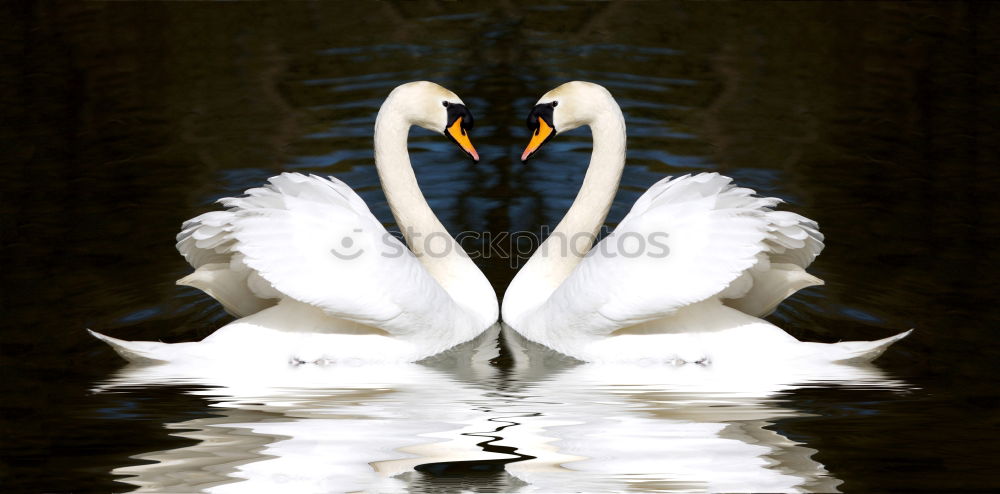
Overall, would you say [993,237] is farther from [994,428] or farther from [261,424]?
[261,424]

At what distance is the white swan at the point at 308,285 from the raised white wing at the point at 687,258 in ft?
2.60

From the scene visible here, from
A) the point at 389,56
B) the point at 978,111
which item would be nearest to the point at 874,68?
the point at 978,111

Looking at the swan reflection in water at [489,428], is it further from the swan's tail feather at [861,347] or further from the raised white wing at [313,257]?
the raised white wing at [313,257]

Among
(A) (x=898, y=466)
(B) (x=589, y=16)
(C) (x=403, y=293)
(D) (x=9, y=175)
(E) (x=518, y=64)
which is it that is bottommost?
(A) (x=898, y=466)

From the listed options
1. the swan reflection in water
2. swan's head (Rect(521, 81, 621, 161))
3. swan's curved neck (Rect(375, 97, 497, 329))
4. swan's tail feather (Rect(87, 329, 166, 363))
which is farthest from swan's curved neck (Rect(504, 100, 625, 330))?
swan's tail feather (Rect(87, 329, 166, 363))

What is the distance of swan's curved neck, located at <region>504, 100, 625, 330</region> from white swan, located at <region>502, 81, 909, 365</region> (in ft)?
1.25

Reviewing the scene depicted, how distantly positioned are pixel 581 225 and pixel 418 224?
0.92 meters

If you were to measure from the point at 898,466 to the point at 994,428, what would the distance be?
762 millimetres

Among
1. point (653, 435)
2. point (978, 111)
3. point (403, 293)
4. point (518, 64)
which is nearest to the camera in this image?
point (653, 435)

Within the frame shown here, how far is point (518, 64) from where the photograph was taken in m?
14.6

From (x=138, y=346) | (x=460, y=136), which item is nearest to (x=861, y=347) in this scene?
(x=460, y=136)

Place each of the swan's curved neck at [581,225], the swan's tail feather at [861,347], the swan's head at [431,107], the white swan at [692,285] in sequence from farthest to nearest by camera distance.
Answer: the swan's curved neck at [581,225] < the swan's head at [431,107] < the white swan at [692,285] < the swan's tail feather at [861,347]

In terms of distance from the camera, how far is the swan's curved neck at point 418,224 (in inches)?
365

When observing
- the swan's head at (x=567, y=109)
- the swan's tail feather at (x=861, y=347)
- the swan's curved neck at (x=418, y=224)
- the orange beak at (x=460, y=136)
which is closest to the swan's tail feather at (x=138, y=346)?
the swan's curved neck at (x=418, y=224)
